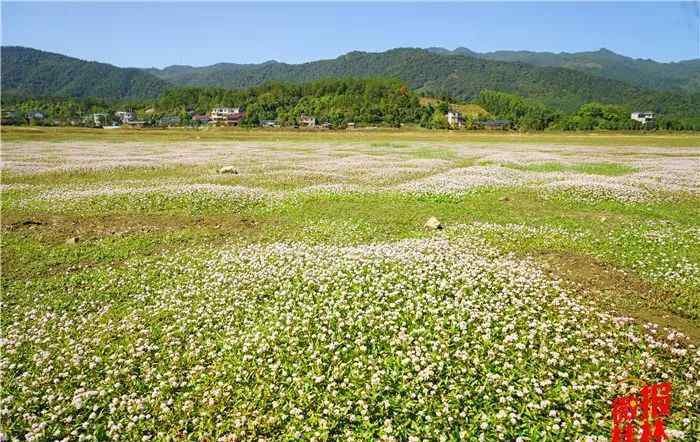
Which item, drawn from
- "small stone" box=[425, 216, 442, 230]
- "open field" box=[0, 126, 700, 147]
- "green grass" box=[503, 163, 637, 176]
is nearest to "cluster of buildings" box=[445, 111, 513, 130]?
"open field" box=[0, 126, 700, 147]

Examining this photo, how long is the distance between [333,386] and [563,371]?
432 centimetres

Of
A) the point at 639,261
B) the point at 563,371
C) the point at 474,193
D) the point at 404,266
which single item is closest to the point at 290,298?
the point at 404,266

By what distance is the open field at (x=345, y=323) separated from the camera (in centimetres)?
683

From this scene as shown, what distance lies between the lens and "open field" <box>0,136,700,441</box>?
22.4 feet

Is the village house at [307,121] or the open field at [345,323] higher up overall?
the village house at [307,121]

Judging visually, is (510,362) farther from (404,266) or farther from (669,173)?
(669,173)

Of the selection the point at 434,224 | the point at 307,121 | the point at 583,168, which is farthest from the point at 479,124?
the point at 434,224

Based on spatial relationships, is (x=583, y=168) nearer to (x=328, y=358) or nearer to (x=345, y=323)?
(x=345, y=323)

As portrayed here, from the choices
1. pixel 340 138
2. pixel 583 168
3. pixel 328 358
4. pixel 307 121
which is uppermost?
pixel 307 121

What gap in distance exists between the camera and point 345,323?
955cm

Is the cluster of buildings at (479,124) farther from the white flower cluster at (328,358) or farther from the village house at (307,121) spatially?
the white flower cluster at (328,358)

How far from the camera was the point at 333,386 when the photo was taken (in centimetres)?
743

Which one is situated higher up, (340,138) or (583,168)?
(340,138)

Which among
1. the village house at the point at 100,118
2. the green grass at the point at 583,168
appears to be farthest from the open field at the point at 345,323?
the village house at the point at 100,118
